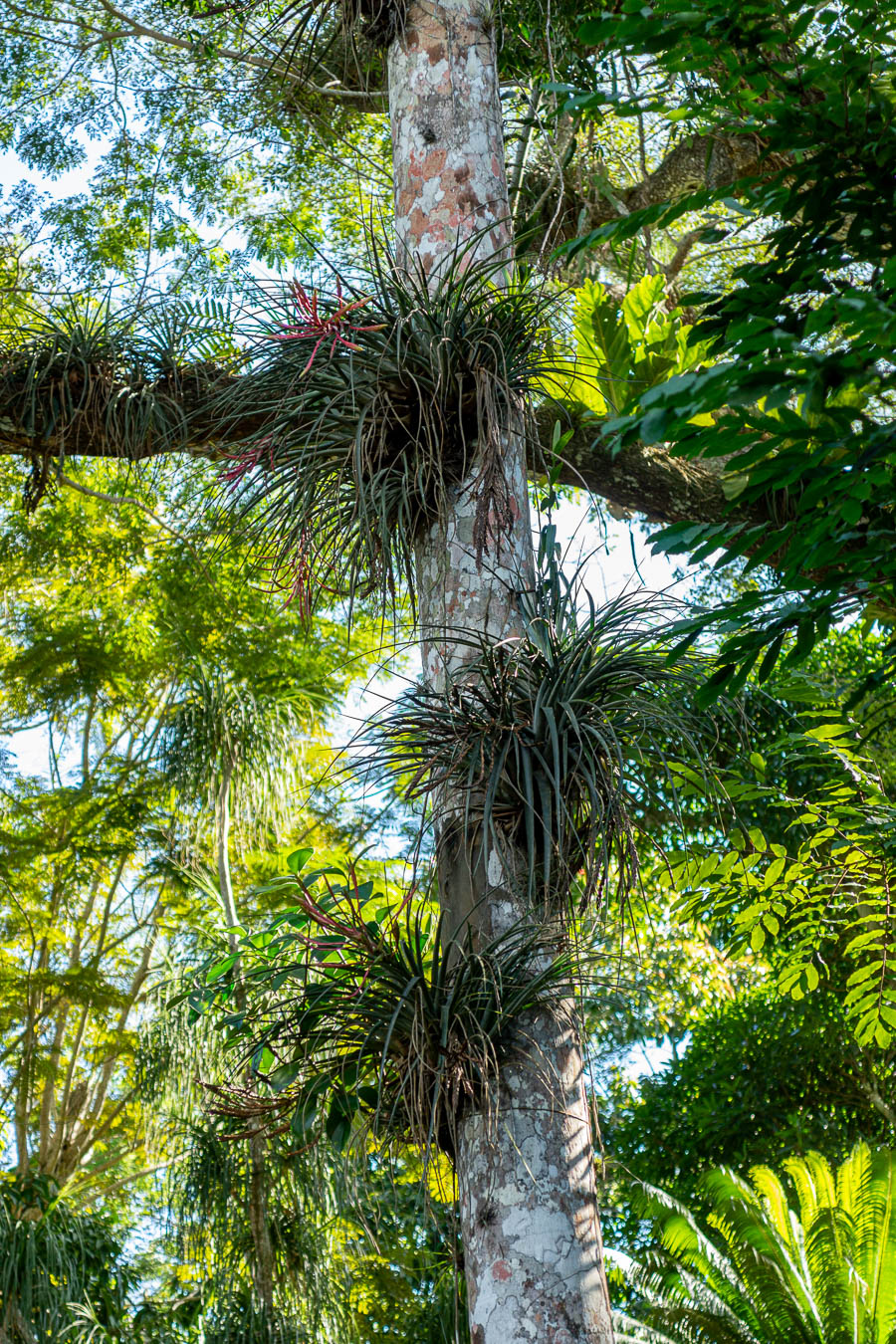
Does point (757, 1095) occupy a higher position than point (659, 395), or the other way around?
point (757, 1095)

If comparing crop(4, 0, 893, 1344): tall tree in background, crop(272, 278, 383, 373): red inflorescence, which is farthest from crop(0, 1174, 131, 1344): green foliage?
crop(272, 278, 383, 373): red inflorescence

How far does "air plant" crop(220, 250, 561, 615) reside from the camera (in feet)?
7.73

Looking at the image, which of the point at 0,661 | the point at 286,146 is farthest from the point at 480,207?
the point at 0,661

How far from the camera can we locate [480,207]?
2.63 meters

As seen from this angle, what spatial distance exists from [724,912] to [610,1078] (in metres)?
6.80

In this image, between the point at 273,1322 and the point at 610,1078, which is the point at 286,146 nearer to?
the point at 273,1322

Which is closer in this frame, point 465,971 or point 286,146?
point 465,971

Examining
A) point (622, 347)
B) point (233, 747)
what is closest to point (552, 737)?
point (622, 347)

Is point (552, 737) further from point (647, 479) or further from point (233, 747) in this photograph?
point (233, 747)

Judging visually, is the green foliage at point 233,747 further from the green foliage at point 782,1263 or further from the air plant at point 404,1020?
the air plant at point 404,1020

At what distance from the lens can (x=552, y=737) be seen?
206cm

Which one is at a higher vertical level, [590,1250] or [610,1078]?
[610,1078]

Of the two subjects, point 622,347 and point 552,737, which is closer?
point 552,737

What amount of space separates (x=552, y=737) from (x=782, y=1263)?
6.00m
